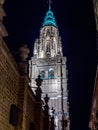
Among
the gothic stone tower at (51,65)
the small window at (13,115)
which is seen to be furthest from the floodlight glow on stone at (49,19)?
the small window at (13,115)

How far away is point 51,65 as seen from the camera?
76.4 metres

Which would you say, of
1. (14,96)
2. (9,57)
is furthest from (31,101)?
(9,57)

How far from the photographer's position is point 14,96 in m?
12.4

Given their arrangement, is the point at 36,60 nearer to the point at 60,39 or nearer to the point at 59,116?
the point at 60,39

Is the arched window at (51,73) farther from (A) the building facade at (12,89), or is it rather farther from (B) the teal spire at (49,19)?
(A) the building facade at (12,89)

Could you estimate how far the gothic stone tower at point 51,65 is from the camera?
234ft

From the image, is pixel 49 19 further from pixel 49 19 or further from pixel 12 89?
pixel 12 89

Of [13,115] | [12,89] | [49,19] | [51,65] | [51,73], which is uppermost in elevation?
[49,19]

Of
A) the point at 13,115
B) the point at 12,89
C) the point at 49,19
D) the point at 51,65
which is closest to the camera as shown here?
the point at 13,115

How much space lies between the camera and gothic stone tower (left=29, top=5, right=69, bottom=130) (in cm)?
7131

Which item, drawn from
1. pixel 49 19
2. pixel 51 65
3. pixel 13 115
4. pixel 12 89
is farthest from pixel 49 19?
pixel 13 115

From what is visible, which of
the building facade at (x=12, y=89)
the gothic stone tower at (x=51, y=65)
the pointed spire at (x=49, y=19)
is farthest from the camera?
the pointed spire at (x=49, y=19)

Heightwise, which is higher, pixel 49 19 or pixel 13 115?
pixel 49 19

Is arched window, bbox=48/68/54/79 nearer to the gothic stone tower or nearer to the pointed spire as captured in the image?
the gothic stone tower
